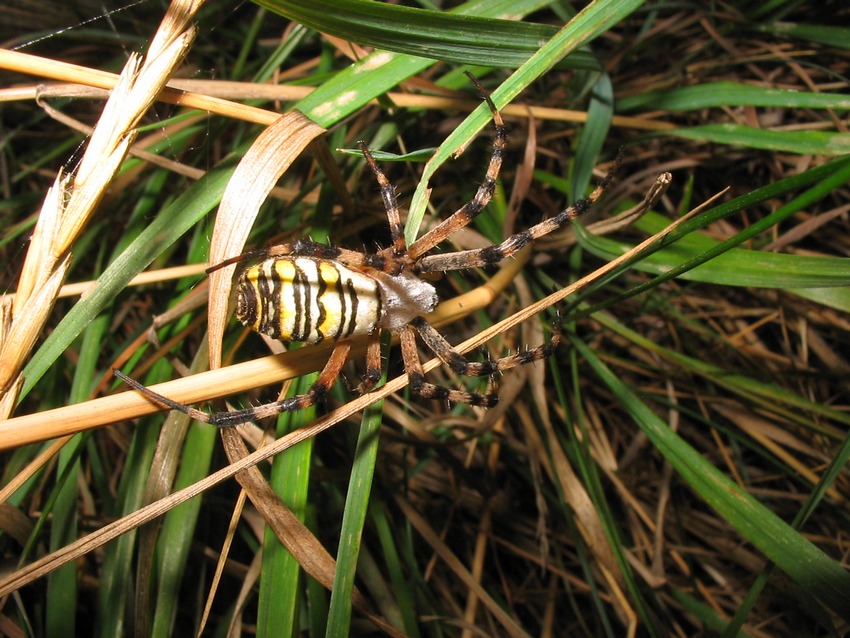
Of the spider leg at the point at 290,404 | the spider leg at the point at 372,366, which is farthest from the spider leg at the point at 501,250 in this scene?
the spider leg at the point at 290,404

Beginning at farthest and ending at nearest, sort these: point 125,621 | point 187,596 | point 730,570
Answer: point 730,570
point 187,596
point 125,621

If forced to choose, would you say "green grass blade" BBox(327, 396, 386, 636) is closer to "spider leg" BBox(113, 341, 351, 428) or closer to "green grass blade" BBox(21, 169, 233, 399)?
"spider leg" BBox(113, 341, 351, 428)

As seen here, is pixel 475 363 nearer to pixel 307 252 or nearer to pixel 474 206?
pixel 474 206

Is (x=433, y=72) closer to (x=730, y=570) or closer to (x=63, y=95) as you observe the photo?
(x=63, y=95)

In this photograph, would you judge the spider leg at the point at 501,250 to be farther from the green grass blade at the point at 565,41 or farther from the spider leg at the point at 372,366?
the green grass blade at the point at 565,41

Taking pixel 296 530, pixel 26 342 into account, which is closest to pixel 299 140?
pixel 26 342

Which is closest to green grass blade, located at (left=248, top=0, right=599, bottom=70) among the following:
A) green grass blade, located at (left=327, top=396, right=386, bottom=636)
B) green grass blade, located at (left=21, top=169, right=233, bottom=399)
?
green grass blade, located at (left=21, top=169, right=233, bottom=399)
